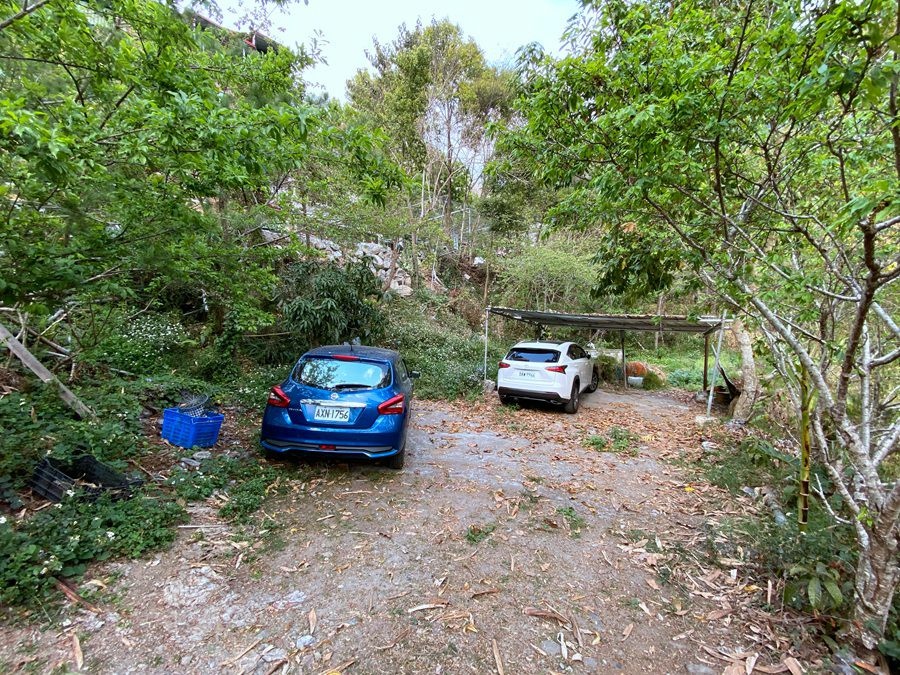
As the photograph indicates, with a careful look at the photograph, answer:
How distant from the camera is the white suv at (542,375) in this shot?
Result: 26.6 feet

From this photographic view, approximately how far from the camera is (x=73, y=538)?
8.64 feet

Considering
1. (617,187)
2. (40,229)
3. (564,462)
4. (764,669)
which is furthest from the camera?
(564,462)

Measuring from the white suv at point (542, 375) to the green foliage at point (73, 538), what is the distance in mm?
6330

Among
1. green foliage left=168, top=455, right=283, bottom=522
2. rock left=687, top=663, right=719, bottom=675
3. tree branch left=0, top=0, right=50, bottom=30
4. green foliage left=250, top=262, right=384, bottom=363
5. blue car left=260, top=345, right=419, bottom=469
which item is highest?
tree branch left=0, top=0, right=50, bottom=30

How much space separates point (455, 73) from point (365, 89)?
3.51 meters

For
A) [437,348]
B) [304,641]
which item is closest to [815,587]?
[304,641]

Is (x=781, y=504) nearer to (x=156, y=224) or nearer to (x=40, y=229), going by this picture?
(x=156, y=224)

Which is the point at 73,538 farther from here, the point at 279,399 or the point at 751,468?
the point at 751,468

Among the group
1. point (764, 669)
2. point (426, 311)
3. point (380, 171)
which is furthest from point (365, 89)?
point (764, 669)

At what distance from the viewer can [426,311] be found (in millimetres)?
14844

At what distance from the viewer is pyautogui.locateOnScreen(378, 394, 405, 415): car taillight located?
14.0 feet

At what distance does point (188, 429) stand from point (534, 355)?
6301 millimetres

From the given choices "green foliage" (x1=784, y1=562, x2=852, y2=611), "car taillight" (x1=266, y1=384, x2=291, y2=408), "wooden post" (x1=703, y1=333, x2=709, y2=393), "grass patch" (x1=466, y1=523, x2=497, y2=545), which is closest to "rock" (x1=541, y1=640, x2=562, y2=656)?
"grass patch" (x1=466, y1=523, x2=497, y2=545)

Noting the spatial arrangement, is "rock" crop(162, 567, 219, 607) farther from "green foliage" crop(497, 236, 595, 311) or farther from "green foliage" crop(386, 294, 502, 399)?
"green foliage" crop(497, 236, 595, 311)
